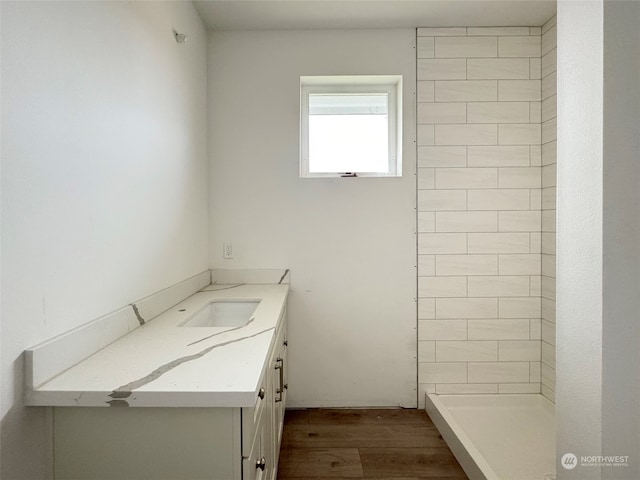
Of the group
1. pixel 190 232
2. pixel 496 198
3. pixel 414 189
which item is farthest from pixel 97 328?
pixel 496 198

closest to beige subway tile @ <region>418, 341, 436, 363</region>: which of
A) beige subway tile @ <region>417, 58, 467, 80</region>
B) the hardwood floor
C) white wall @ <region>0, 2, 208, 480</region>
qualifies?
the hardwood floor

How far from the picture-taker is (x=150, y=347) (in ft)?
3.88

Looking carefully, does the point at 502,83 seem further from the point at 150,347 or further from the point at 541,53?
the point at 150,347

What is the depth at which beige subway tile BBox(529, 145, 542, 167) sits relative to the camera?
2385mm

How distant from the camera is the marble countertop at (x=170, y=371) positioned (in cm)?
88

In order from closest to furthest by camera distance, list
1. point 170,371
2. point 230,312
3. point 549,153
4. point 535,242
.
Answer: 1. point 170,371
2. point 230,312
3. point 549,153
4. point 535,242

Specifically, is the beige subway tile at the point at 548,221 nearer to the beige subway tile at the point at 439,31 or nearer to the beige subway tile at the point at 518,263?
the beige subway tile at the point at 518,263

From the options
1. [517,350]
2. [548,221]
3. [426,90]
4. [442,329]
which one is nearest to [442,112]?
[426,90]

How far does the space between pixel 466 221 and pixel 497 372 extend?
42.3 inches

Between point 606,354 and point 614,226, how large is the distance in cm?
33

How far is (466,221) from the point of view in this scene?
2.40 meters

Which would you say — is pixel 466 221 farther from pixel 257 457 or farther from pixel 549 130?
pixel 257 457

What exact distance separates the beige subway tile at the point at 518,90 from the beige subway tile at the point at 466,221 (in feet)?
2.62

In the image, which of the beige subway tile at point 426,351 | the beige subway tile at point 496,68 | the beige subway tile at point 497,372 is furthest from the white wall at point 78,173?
the beige subway tile at point 497,372
